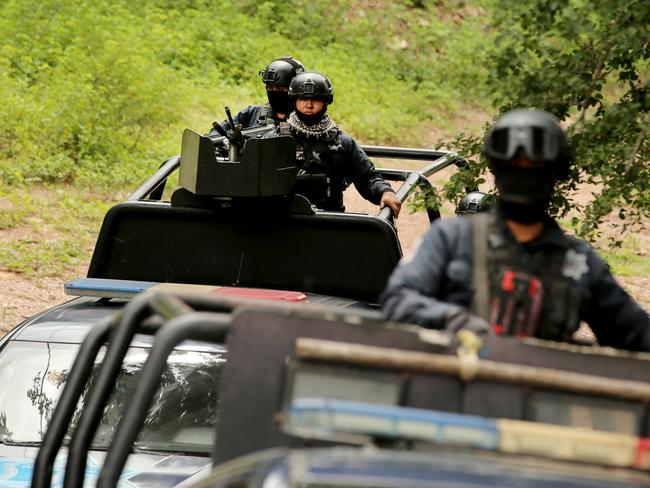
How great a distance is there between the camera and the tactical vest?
3570 millimetres

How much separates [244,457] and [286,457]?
305mm

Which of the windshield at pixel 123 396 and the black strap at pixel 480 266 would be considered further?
the windshield at pixel 123 396

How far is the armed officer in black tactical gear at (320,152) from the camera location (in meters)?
8.10

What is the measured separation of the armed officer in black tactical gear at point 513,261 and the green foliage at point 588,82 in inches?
111

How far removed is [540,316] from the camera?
3588 mm

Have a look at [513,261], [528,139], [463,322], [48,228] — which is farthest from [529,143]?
[48,228]

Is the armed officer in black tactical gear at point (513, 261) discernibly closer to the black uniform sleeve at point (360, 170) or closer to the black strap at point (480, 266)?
the black strap at point (480, 266)

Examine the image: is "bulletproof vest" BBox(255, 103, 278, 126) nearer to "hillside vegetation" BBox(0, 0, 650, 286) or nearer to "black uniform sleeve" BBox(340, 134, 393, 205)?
"black uniform sleeve" BBox(340, 134, 393, 205)

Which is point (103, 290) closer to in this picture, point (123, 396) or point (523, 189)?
point (123, 396)

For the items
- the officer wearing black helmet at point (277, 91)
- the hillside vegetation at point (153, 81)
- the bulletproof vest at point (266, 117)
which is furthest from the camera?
the hillside vegetation at point (153, 81)

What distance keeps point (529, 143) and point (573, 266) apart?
15.6 inches

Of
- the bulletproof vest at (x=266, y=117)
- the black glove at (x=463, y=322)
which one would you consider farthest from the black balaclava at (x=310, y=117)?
the black glove at (x=463, y=322)

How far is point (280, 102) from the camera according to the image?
9.39 metres

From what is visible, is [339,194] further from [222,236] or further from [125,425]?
[125,425]
